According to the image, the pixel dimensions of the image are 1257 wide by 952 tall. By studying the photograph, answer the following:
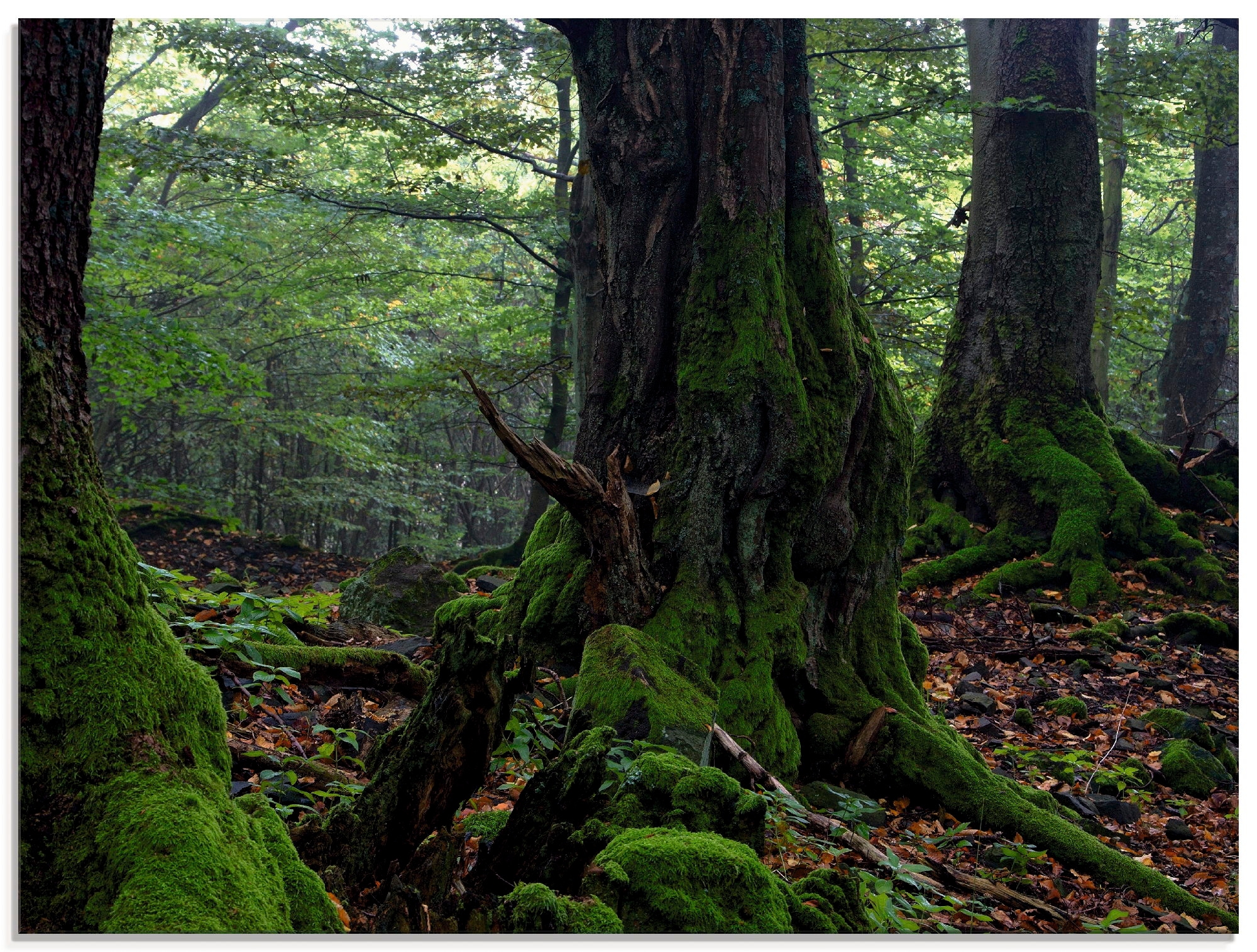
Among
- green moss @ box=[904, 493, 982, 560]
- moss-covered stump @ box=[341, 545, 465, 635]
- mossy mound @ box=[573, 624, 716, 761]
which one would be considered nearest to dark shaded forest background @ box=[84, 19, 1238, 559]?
green moss @ box=[904, 493, 982, 560]

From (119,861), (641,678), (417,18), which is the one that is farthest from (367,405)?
(119,861)

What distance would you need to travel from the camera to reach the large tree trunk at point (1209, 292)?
991 centimetres

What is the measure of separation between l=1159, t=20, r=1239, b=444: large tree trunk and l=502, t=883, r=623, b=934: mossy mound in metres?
10.3

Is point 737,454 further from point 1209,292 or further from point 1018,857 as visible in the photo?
point 1209,292

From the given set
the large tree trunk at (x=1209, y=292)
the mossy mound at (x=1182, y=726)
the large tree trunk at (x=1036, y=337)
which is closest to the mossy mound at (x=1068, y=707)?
the mossy mound at (x=1182, y=726)

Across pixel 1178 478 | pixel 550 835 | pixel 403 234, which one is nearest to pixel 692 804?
pixel 550 835

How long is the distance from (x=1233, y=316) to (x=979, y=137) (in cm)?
513

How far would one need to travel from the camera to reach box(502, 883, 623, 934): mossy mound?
182cm

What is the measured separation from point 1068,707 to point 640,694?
3.25m

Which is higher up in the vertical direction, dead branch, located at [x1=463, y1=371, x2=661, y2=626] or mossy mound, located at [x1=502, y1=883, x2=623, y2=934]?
dead branch, located at [x1=463, y1=371, x2=661, y2=626]

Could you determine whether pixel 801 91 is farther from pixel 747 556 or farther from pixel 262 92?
pixel 262 92

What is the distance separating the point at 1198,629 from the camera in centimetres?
612

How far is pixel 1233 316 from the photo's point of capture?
10438mm

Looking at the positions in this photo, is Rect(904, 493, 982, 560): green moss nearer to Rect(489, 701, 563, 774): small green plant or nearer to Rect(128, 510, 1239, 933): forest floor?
Rect(128, 510, 1239, 933): forest floor
